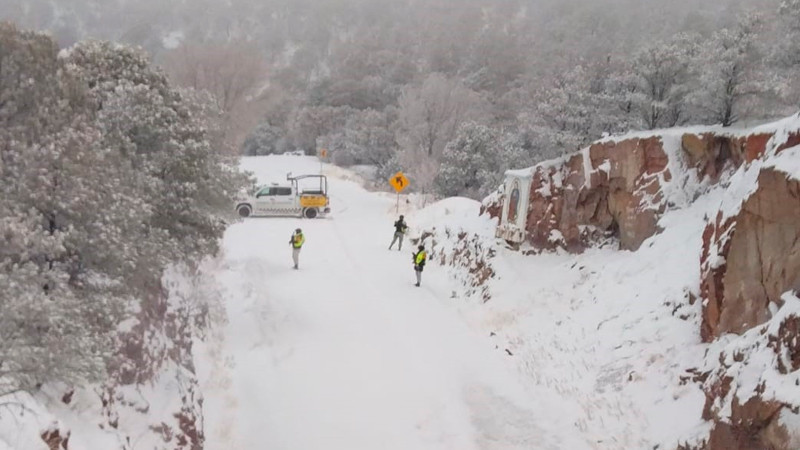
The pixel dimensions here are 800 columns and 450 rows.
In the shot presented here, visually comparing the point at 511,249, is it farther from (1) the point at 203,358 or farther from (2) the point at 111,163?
(2) the point at 111,163

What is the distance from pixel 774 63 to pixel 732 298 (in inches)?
309

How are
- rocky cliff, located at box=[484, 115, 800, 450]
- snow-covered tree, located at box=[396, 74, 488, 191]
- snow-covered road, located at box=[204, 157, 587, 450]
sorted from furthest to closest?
snow-covered tree, located at box=[396, 74, 488, 191] < snow-covered road, located at box=[204, 157, 587, 450] < rocky cliff, located at box=[484, 115, 800, 450]

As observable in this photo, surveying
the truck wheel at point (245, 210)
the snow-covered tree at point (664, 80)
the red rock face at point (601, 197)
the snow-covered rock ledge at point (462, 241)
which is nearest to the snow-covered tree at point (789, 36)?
the snow-covered tree at point (664, 80)

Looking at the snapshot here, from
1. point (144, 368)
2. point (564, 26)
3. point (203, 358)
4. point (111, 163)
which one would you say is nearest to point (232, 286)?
point (203, 358)

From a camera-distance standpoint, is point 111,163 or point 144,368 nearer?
point 111,163

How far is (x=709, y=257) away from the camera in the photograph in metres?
9.72

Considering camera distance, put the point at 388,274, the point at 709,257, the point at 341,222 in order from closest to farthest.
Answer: the point at 709,257 → the point at 388,274 → the point at 341,222

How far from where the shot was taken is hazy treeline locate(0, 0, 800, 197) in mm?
15406

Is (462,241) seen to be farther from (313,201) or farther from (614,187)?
(313,201)

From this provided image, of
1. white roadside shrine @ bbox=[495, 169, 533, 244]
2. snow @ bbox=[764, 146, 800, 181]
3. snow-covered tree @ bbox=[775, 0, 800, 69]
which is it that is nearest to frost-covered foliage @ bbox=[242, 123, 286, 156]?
white roadside shrine @ bbox=[495, 169, 533, 244]

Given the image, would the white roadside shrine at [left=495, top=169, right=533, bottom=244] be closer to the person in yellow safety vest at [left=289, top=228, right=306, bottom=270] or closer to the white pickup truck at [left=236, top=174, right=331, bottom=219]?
the person in yellow safety vest at [left=289, top=228, right=306, bottom=270]

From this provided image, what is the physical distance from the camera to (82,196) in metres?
7.21

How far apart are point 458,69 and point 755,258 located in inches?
2215

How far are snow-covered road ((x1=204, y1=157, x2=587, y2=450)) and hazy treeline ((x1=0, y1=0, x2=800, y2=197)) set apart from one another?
4700 mm
